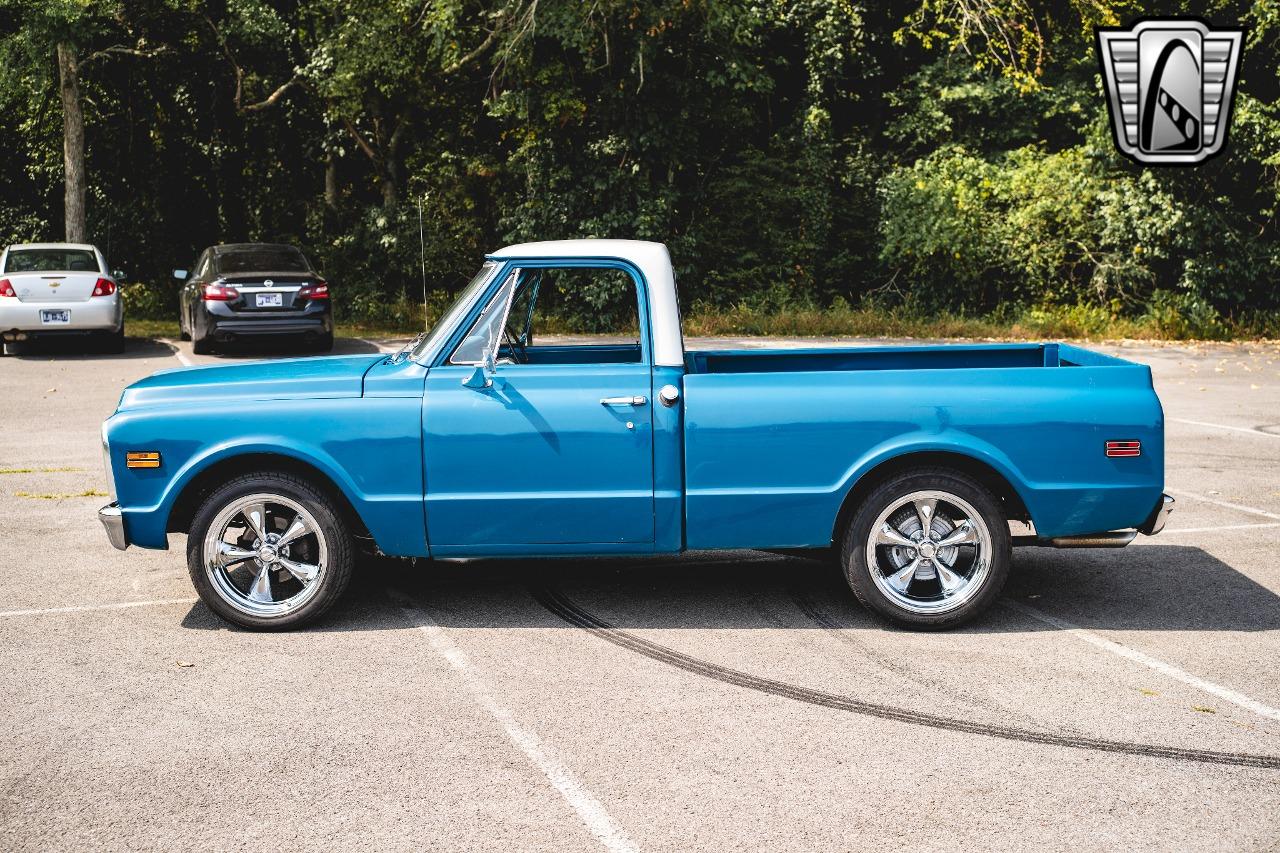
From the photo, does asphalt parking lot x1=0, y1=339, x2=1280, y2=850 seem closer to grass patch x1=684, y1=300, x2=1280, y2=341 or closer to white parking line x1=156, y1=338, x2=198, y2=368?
white parking line x1=156, y1=338, x2=198, y2=368

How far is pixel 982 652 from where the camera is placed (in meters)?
6.05

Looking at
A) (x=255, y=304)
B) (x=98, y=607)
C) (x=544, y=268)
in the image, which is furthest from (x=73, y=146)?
(x=544, y=268)

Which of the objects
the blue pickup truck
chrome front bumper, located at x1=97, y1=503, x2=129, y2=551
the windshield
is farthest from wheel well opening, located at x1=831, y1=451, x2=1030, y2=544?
chrome front bumper, located at x1=97, y1=503, x2=129, y2=551

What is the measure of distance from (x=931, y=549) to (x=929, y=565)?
3.5 inches

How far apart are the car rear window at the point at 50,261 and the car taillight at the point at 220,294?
225cm

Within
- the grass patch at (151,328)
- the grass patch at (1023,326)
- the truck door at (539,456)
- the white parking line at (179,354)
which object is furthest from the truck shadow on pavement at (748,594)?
the grass patch at (151,328)

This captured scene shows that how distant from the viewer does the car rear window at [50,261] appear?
1973 centimetres

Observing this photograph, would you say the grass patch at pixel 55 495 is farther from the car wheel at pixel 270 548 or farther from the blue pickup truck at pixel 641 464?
the car wheel at pixel 270 548

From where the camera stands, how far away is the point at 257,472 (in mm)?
6312

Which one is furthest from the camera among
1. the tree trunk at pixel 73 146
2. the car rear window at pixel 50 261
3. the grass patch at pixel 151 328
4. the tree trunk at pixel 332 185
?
the tree trunk at pixel 332 185

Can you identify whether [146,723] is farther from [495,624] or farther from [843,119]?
[843,119]

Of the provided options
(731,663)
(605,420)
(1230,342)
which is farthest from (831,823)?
(1230,342)

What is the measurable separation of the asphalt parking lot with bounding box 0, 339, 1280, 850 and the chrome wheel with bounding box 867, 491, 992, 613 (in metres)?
0.20

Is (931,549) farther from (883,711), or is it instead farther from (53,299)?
(53,299)
